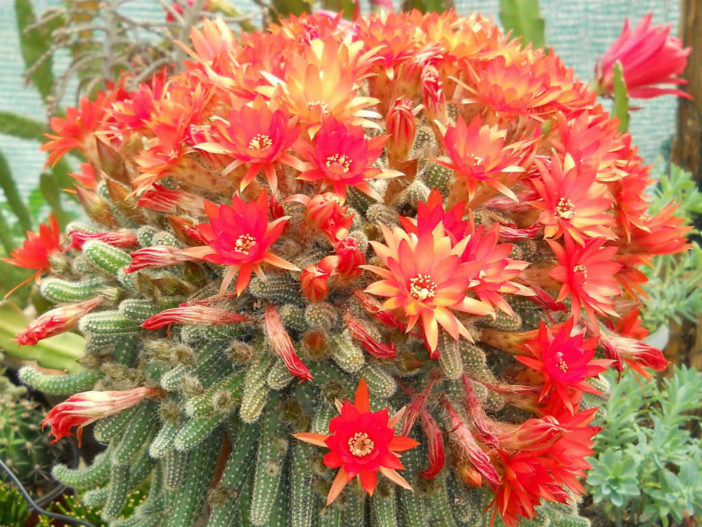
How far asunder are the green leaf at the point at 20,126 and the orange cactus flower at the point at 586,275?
1.12m

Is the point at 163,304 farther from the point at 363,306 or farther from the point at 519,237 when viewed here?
the point at 519,237

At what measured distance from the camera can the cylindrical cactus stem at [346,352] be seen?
526 mm

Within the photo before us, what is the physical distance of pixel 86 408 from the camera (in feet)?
1.86

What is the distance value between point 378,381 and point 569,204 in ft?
0.76

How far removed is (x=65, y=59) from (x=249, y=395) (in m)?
1.83

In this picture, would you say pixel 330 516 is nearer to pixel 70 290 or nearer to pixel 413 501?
pixel 413 501

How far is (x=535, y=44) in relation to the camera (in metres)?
1.13

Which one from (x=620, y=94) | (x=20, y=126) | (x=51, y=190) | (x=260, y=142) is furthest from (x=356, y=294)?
(x=20, y=126)

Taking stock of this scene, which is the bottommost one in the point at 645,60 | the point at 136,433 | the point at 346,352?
the point at 136,433

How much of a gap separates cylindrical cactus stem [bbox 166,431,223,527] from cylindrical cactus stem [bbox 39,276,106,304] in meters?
0.20

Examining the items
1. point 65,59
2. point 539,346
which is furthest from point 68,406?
point 65,59

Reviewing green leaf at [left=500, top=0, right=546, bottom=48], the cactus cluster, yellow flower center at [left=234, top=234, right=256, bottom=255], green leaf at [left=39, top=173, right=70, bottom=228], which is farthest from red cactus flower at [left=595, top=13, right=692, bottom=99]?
the cactus cluster

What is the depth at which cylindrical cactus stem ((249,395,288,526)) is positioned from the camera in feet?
1.81

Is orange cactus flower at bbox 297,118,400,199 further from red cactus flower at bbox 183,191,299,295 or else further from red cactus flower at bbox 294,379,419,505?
red cactus flower at bbox 294,379,419,505
